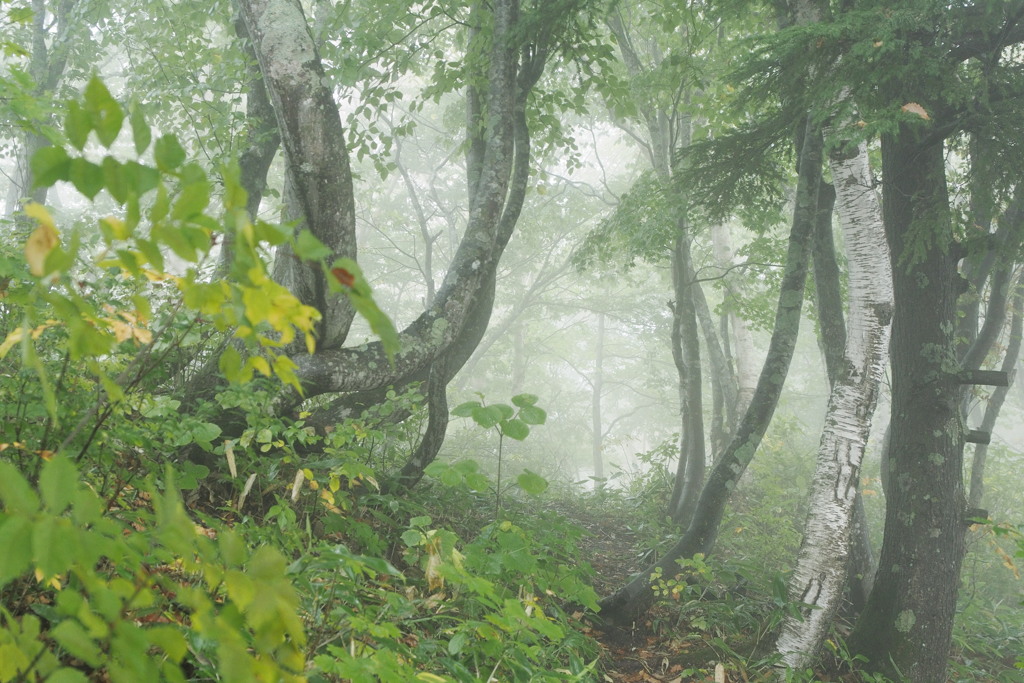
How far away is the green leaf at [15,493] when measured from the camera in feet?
2.70

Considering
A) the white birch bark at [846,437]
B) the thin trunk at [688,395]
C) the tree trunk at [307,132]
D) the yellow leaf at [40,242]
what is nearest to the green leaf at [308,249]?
the yellow leaf at [40,242]

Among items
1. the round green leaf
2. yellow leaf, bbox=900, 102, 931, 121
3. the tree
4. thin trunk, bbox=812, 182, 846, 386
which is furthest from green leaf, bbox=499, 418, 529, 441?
thin trunk, bbox=812, 182, 846, 386

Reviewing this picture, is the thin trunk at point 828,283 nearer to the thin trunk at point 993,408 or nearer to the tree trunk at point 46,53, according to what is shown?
the thin trunk at point 993,408

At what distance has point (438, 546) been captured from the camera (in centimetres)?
251

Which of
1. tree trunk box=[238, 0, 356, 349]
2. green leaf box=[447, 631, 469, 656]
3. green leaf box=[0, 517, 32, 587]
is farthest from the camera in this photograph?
tree trunk box=[238, 0, 356, 349]

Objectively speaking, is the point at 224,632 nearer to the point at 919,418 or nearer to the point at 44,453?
the point at 44,453

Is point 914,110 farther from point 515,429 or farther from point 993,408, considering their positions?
point 993,408

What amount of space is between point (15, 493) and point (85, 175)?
1.41 ft

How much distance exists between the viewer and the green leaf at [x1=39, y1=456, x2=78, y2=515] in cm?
82

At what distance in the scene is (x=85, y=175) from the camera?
892mm

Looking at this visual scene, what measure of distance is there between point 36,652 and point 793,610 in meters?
4.19

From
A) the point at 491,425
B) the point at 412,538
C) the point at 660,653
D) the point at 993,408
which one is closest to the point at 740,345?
the point at 993,408

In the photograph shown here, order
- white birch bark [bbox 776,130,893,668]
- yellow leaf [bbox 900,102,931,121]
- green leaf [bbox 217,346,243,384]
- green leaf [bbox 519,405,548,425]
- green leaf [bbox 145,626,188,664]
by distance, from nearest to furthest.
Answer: green leaf [bbox 145,626,188,664] < green leaf [bbox 217,346,243,384] < green leaf [bbox 519,405,548,425] < yellow leaf [bbox 900,102,931,121] < white birch bark [bbox 776,130,893,668]

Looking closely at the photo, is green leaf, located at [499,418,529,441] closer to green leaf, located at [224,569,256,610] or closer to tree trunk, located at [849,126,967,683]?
green leaf, located at [224,569,256,610]
